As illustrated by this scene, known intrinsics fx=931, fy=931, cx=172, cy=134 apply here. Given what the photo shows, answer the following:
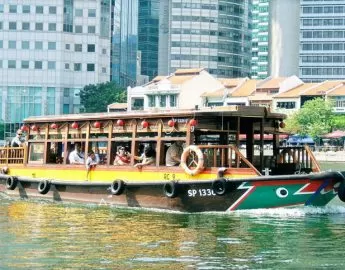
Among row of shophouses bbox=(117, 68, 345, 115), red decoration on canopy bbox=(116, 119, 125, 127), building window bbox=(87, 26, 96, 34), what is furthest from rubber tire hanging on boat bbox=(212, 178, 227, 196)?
building window bbox=(87, 26, 96, 34)

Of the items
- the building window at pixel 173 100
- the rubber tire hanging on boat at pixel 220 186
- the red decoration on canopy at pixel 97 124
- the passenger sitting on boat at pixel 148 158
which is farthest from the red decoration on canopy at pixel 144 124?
the building window at pixel 173 100

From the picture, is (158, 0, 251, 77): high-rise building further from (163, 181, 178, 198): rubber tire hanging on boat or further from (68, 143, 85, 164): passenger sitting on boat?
(163, 181, 178, 198): rubber tire hanging on boat

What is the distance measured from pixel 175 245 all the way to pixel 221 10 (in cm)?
9182

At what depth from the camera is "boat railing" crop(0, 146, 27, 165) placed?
816 inches

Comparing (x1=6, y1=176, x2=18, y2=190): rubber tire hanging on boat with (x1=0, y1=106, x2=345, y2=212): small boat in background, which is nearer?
(x1=0, y1=106, x2=345, y2=212): small boat in background

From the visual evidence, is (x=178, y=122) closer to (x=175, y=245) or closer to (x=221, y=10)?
(x=175, y=245)

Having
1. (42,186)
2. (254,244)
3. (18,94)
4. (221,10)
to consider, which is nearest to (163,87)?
(18,94)

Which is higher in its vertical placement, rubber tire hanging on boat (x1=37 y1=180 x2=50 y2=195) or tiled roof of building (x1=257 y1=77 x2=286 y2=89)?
tiled roof of building (x1=257 y1=77 x2=286 y2=89)

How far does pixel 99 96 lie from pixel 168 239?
62.9 metres

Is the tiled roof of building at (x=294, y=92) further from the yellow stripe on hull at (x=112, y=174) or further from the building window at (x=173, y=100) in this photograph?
the yellow stripe on hull at (x=112, y=174)

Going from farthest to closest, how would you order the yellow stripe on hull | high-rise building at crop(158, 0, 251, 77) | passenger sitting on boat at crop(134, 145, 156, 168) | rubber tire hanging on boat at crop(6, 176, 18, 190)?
high-rise building at crop(158, 0, 251, 77), rubber tire hanging on boat at crop(6, 176, 18, 190), passenger sitting on boat at crop(134, 145, 156, 168), the yellow stripe on hull

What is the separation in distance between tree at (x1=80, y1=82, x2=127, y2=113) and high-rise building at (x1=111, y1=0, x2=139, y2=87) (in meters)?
8.77

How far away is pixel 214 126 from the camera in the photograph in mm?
16844

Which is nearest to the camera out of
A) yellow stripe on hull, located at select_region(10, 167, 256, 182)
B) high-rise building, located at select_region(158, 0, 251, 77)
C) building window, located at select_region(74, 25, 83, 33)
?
yellow stripe on hull, located at select_region(10, 167, 256, 182)
